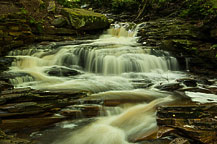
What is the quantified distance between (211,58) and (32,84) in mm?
7646

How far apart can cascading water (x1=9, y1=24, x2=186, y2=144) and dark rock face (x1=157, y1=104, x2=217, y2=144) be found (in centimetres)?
32

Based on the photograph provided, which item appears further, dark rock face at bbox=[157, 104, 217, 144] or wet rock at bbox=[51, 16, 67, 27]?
wet rock at bbox=[51, 16, 67, 27]

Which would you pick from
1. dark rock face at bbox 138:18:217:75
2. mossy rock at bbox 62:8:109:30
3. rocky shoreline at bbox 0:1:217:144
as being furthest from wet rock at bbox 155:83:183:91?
mossy rock at bbox 62:8:109:30

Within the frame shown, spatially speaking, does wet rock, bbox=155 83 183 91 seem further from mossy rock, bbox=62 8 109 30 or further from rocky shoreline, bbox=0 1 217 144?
mossy rock, bbox=62 8 109 30

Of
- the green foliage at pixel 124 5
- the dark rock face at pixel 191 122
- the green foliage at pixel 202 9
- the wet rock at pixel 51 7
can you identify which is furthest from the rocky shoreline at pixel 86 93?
the green foliage at pixel 124 5

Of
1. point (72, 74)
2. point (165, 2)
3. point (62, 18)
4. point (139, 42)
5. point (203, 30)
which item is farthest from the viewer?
point (165, 2)

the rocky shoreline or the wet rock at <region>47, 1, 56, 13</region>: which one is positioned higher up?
the wet rock at <region>47, 1, 56, 13</region>

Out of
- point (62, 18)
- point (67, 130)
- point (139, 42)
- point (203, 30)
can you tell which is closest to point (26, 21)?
point (62, 18)

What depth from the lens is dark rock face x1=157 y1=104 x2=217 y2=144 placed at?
9.39ft

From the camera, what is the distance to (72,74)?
730 centimetres

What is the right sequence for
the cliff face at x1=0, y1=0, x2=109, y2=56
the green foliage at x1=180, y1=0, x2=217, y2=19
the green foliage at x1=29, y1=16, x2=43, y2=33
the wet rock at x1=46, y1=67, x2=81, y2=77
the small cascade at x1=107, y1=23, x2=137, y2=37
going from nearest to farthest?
the wet rock at x1=46, y1=67, x2=81, y2=77, the cliff face at x1=0, y1=0, x2=109, y2=56, the green foliage at x1=180, y1=0, x2=217, y2=19, the green foliage at x1=29, y1=16, x2=43, y2=33, the small cascade at x1=107, y1=23, x2=137, y2=37

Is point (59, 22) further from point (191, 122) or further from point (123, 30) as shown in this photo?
point (191, 122)

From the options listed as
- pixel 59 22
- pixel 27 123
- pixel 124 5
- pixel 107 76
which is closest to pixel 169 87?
pixel 107 76

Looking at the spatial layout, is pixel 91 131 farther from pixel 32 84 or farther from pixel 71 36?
pixel 71 36
